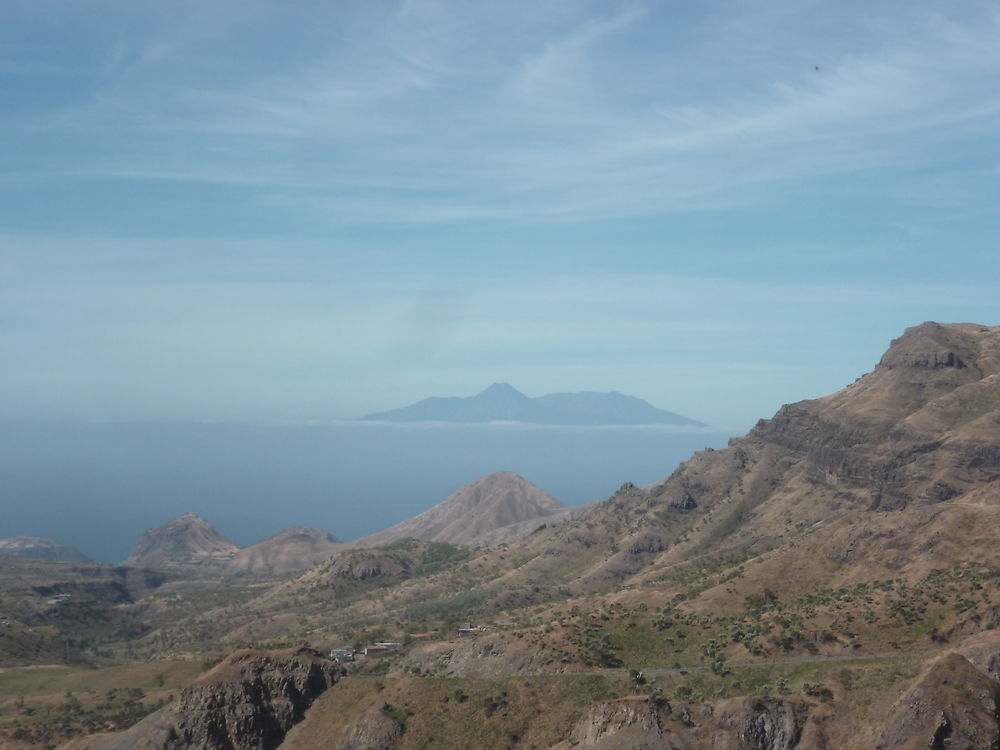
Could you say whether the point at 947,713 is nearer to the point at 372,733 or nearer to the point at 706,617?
the point at 706,617

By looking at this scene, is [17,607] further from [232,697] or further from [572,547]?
[232,697]

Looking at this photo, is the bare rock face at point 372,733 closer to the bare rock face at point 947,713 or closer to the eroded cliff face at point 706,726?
the eroded cliff face at point 706,726

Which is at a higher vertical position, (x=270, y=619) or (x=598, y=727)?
(x=598, y=727)

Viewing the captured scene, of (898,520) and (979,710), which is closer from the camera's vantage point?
(979,710)

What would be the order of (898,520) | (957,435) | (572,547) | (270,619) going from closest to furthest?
1. (898,520)
2. (957,435)
3. (270,619)
4. (572,547)

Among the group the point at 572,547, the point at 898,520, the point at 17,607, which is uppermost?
the point at 898,520

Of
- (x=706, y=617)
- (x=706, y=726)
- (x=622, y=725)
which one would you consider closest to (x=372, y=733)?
(x=622, y=725)

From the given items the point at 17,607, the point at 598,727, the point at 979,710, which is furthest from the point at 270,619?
the point at 979,710
